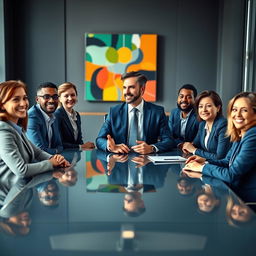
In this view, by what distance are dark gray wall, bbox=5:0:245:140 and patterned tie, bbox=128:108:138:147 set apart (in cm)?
290

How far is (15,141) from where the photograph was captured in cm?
200

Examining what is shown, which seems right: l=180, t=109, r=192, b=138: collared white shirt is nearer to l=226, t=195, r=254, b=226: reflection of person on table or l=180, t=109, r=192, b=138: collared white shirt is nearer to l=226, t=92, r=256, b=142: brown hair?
l=226, t=92, r=256, b=142: brown hair

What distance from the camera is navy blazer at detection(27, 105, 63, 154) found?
2803mm

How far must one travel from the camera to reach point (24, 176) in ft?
6.33

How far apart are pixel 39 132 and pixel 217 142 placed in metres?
1.47

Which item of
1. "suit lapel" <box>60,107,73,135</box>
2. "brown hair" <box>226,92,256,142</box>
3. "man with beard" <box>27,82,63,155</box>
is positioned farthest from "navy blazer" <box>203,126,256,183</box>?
"suit lapel" <box>60,107,73,135</box>

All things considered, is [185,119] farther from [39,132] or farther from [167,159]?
[39,132]

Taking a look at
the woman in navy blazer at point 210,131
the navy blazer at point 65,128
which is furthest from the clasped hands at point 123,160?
the navy blazer at point 65,128

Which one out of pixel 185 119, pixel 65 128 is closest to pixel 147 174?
pixel 65 128

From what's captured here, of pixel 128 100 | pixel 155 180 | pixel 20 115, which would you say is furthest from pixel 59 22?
pixel 155 180

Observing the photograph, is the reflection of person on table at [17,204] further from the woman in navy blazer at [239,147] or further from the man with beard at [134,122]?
the man with beard at [134,122]

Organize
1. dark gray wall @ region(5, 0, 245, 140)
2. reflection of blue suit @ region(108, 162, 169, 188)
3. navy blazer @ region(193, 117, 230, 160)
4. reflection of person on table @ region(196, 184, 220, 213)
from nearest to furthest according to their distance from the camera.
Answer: reflection of person on table @ region(196, 184, 220, 213) < reflection of blue suit @ region(108, 162, 169, 188) < navy blazer @ region(193, 117, 230, 160) < dark gray wall @ region(5, 0, 245, 140)

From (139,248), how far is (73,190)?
2.38ft

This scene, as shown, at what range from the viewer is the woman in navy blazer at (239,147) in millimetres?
1973
